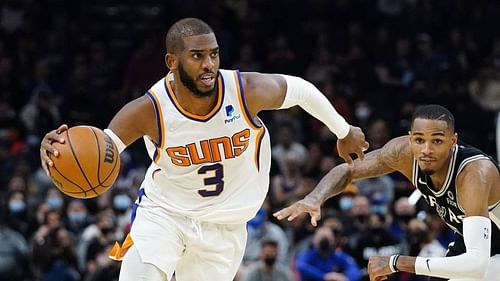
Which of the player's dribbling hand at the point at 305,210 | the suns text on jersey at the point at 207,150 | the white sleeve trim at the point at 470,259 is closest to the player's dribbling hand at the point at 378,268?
the white sleeve trim at the point at 470,259

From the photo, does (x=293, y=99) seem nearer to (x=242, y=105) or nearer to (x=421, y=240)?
(x=242, y=105)

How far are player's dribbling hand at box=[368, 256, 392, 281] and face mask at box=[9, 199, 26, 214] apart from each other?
21.1 ft

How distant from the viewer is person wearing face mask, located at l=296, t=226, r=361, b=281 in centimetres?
970

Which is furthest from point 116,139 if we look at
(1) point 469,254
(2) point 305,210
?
(1) point 469,254

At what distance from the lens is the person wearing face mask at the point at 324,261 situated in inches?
382

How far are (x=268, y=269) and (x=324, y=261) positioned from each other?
0.56 meters

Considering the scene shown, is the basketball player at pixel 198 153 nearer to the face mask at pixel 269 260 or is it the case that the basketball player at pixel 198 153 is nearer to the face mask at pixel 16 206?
the face mask at pixel 269 260

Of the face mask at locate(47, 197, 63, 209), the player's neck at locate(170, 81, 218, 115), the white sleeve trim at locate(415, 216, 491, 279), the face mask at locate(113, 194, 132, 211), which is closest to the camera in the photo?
the white sleeve trim at locate(415, 216, 491, 279)

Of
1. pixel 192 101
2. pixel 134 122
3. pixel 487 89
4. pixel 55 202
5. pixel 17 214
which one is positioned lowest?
pixel 17 214

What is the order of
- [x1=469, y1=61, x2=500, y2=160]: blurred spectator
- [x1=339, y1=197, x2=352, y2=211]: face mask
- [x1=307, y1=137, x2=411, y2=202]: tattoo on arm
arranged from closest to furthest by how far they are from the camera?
[x1=307, y1=137, x2=411, y2=202]: tattoo on arm < [x1=339, y1=197, x2=352, y2=211]: face mask < [x1=469, y1=61, x2=500, y2=160]: blurred spectator

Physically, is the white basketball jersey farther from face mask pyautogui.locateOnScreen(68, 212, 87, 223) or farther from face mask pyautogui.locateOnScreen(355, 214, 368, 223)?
face mask pyautogui.locateOnScreen(68, 212, 87, 223)

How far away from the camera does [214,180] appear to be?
5.75m

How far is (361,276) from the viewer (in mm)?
9781

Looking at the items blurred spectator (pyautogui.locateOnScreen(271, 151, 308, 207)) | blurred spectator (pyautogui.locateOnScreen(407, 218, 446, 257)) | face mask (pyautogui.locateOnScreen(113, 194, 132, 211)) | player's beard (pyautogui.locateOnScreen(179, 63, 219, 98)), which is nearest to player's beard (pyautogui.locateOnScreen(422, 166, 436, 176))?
player's beard (pyautogui.locateOnScreen(179, 63, 219, 98))
